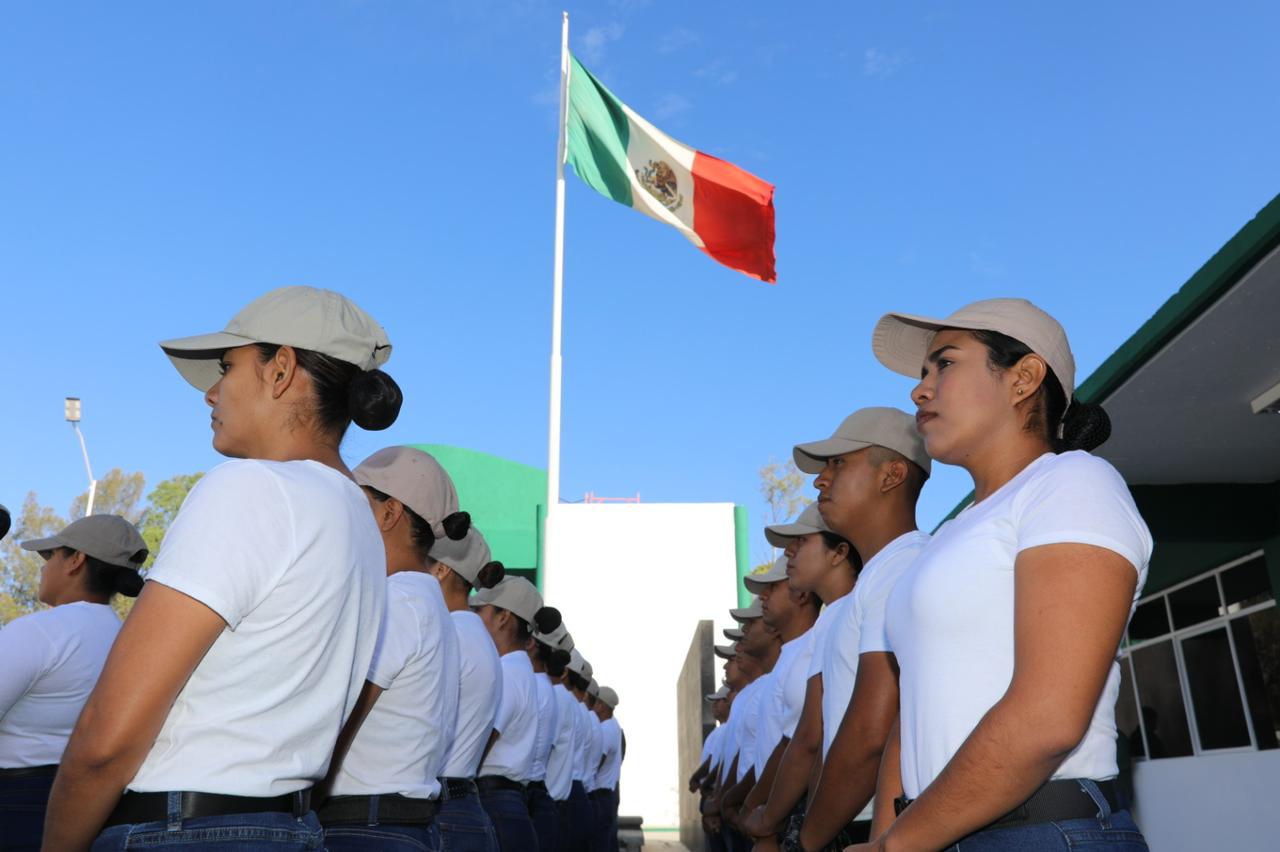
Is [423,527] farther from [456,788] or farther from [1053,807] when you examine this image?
[1053,807]

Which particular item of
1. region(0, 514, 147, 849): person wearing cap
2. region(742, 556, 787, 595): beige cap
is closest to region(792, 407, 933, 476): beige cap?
region(0, 514, 147, 849): person wearing cap

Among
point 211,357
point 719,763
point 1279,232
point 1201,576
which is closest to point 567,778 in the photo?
point 719,763

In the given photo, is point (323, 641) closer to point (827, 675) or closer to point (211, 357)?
point (211, 357)

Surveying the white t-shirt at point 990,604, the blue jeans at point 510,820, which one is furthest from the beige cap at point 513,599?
the white t-shirt at point 990,604

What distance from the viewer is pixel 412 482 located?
4055 mm

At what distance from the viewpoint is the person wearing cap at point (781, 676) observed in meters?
5.44

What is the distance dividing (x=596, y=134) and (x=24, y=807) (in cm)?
1836

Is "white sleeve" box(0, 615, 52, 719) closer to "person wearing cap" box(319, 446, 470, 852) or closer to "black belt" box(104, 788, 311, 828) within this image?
"person wearing cap" box(319, 446, 470, 852)

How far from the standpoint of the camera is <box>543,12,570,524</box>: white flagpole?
2028 cm

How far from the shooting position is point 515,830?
6062 mm

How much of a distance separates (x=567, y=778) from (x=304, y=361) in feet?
27.9

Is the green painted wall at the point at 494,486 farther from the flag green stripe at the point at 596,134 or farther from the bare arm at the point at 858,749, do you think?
the bare arm at the point at 858,749

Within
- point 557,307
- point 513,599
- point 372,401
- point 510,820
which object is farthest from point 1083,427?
point 557,307

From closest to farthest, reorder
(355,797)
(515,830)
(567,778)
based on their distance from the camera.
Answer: (355,797) → (515,830) → (567,778)
